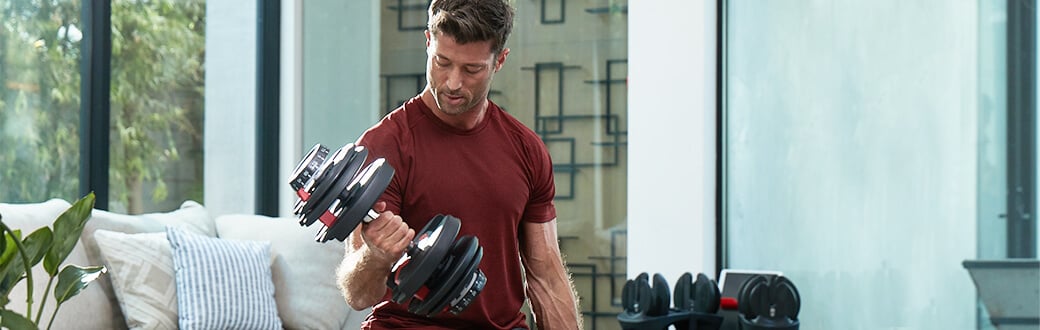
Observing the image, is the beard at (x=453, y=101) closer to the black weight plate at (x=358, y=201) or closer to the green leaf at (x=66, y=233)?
the black weight plate at (x=358, y=201)

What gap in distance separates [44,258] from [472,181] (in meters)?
0.74

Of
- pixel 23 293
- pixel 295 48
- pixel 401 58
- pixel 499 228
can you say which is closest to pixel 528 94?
pixel 401 58

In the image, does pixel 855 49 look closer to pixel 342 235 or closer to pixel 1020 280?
pixel 1020 280

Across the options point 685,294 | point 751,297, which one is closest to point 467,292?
point 751,297

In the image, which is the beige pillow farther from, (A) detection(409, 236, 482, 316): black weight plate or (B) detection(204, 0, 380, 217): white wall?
(A) detection(409, 236, 482, 316): black weight plate

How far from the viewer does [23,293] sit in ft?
10.5

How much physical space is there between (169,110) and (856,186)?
250 cm

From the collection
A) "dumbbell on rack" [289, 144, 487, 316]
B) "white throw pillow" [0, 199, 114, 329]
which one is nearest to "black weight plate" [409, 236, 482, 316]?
"dumbbell on rack" [289, 144, 487, 316]

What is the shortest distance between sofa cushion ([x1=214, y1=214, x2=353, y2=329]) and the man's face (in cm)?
195

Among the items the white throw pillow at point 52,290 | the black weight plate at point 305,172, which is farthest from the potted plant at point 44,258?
the white throw pillow at point 52,290

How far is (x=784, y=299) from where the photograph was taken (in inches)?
127

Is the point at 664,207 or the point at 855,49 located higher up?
the point at 855,49

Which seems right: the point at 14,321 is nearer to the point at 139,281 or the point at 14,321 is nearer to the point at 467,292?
the point at 467,292

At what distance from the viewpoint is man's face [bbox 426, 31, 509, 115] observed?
204 cm
